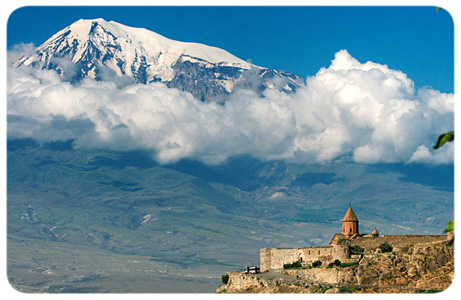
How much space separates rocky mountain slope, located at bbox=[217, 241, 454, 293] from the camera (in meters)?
60.2

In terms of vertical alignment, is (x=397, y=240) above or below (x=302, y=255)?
above

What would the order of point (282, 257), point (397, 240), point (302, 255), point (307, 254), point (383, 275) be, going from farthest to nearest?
point (282, 257)
point (302, 255)
point (307, 254)
point (397, 240)
point (383, 275)

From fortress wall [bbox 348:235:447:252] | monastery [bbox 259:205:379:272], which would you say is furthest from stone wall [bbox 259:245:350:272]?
fortress wall [bbox 348:235:447:252]

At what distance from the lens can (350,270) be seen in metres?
62.9

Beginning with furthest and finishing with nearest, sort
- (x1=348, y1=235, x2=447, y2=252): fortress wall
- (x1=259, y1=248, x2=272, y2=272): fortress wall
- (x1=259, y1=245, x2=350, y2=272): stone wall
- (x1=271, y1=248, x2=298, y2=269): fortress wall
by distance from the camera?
1. (x1=259, y1=248, x2=272, y2=272): fortress wall
2. (x1=271, y1=248, x2=298, y2=269): fortress wall
3. (x1=348, y1=235, x2=447, y2=252): fortress wall
4. (x1=259, y1=245, x2=350, y2=272): stone wall

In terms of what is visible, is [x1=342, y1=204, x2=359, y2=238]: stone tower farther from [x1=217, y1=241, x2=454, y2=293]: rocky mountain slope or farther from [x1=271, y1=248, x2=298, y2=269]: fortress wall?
[x1=217, y1=241, x2=454, y2=293]: rocky mountain slope

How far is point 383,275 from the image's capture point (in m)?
62.6

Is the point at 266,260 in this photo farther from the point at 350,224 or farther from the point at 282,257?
the point at 350,224

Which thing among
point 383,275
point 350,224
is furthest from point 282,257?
point 350,224

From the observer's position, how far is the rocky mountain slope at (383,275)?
60.2 metres
